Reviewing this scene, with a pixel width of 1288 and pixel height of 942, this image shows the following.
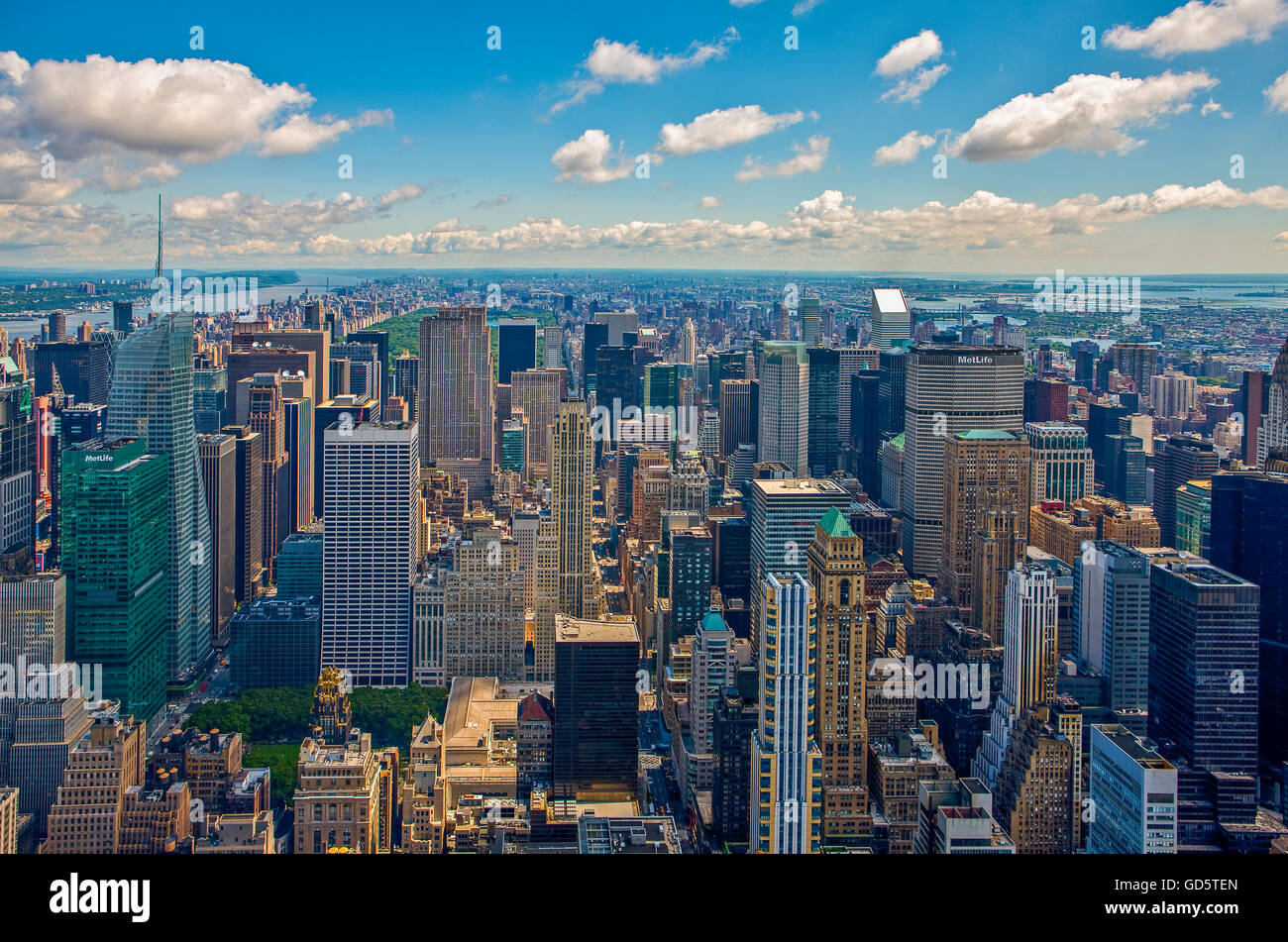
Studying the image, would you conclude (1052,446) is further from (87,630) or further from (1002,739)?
(87,630)

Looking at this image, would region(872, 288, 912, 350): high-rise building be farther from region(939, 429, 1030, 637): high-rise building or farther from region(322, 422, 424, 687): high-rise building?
region(322, 422, 424, 687): high-rise building

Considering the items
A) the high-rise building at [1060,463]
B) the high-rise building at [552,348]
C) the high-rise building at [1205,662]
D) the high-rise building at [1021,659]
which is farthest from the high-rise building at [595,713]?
the high-rise building at [552,348]

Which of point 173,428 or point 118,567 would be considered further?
point 173,428

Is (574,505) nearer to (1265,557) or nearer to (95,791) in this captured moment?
(95,791)

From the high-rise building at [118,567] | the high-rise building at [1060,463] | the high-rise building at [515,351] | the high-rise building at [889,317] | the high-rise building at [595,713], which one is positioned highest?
the high-rise building at [889,317]

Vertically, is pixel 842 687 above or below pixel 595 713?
above

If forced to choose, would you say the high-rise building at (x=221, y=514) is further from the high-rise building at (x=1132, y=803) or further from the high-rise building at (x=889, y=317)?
→ the high-rise building at (x=1132, y=803)

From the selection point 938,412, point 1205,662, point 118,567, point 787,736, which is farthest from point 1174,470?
point 118,567
